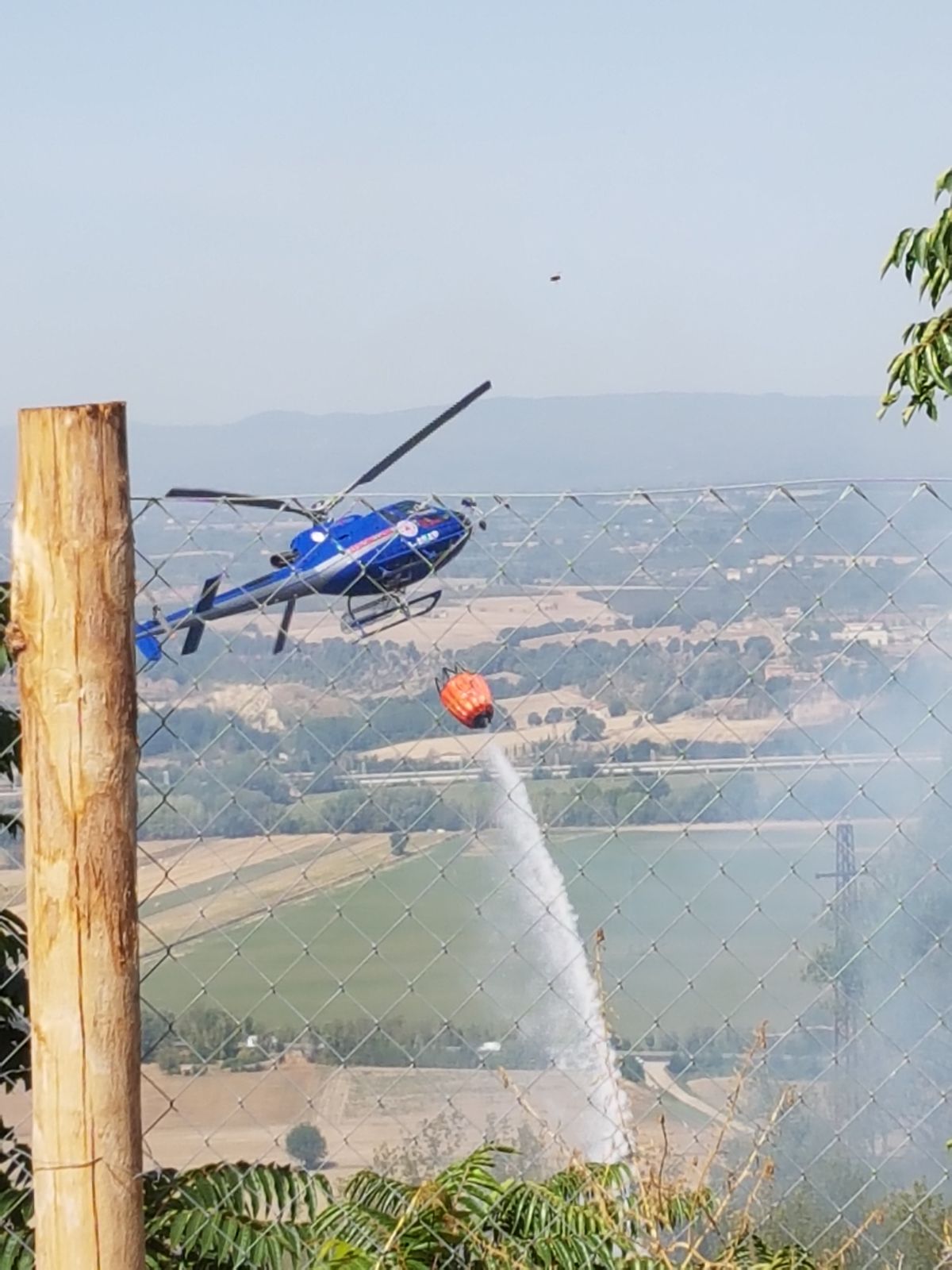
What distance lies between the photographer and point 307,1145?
330cm

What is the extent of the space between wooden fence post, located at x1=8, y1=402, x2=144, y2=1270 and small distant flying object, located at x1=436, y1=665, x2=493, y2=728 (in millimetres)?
660

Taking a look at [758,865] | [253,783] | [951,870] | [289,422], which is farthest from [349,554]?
[289,422]

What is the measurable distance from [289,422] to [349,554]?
18.3 m

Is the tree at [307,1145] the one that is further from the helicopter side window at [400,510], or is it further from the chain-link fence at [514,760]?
the helicopter side window at [400,510]

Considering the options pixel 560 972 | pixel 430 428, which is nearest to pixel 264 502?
pixel 560 972

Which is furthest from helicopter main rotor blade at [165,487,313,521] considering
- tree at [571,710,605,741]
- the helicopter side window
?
tree at [571,710,605,741]

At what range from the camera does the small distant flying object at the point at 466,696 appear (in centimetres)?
257

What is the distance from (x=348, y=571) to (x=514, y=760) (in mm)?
437

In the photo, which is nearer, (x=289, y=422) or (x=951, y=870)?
(x=951, y=870)

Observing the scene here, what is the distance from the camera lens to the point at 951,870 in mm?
2723

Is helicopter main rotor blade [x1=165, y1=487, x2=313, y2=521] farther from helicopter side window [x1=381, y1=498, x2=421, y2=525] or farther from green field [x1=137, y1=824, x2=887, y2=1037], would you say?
green field [x1=137, y1=824, x2=887, y2=1037]

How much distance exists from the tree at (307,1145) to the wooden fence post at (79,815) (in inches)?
39.0

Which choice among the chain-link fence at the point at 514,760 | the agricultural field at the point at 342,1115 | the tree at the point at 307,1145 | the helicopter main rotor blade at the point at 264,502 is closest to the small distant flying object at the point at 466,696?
the chain-link fence at the point at 514,760

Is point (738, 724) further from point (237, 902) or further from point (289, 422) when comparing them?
point (289, 422)
